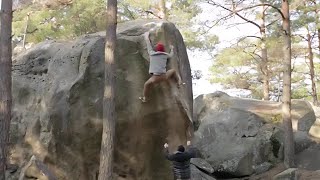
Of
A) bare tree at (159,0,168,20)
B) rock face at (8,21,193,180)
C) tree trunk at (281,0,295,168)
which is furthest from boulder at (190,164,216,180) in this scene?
bare tree at (159,0,168,20)

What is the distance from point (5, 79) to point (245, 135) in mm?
9359

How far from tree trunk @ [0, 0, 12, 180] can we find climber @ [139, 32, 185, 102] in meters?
3.73

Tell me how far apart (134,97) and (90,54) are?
1737mm

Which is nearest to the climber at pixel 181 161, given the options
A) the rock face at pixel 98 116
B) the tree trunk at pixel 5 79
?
the rock face at pixel 98 116

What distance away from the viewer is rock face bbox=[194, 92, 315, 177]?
14.7m

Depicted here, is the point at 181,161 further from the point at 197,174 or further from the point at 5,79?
the point at 5,79

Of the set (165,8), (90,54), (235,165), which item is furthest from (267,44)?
(165,8)

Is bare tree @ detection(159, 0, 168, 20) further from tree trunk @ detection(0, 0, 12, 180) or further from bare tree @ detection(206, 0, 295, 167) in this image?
tree trunk @ detection(0, 0, 12, 180)

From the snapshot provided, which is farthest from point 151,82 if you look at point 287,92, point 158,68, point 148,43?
point 287,92

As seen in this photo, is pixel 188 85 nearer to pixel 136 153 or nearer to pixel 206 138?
pixel 136 153

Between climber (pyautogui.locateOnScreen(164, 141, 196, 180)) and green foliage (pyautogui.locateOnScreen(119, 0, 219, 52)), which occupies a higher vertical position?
green foliage (pyautogui.locateOnScreen(119, 0, 219, 52))

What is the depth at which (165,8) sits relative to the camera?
74.3 feet

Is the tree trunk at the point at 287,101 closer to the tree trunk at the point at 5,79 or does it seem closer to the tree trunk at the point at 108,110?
the tree trunk at the point at 108,110

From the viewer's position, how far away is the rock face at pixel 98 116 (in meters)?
10.6
